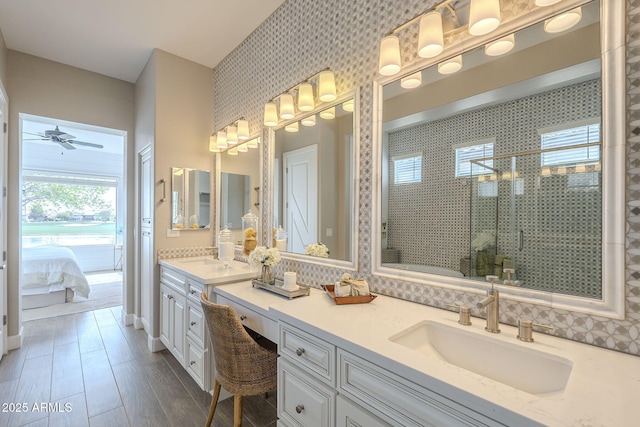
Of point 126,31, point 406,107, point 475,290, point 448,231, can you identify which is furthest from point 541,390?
point 126,31

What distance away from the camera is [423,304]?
1.46 metres

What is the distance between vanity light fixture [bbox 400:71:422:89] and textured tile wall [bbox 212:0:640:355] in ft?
0.35

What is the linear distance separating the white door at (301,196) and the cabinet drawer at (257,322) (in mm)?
593

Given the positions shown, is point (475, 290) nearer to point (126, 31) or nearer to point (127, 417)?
point (127, 417)

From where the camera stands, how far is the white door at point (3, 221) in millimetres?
2678

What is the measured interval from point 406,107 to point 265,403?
2.20 m

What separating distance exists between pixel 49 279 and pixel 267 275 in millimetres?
4250

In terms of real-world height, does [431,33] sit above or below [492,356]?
above

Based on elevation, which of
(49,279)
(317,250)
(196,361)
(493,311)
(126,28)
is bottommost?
(196,361)

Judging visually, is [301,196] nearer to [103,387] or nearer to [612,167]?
[612,167]

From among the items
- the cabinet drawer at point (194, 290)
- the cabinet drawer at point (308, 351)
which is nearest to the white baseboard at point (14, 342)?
the cabinet drawer at point (194, 290)

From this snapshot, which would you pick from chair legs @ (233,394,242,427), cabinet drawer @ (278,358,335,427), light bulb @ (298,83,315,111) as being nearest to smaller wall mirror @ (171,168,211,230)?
light bulb @ (298,83,315,111)

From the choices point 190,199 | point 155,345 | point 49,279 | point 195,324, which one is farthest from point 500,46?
point 49,279

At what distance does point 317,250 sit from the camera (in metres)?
2.02
